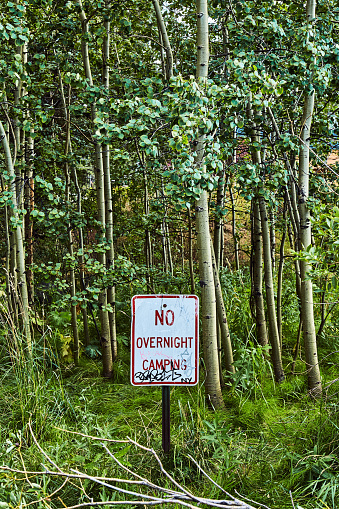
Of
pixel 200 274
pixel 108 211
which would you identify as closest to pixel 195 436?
pixel 200 274

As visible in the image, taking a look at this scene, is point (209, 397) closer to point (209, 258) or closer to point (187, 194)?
point (209, 258)

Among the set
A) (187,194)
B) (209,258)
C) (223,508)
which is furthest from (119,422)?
(223,508)

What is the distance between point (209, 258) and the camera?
3199 mm

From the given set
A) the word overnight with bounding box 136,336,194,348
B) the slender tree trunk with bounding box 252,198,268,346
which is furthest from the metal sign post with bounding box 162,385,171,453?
the slender tree trunk with bounding box 252,198,268,346

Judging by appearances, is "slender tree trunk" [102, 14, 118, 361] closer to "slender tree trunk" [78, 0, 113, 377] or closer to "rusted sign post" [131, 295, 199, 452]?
"slender tree trunk" [78, 0, 113, 377]

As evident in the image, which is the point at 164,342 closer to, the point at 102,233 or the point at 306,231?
the point at 306,231

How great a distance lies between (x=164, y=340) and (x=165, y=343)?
0.02 metres

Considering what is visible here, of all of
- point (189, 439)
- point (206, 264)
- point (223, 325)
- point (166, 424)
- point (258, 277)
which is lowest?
point (189, 439)

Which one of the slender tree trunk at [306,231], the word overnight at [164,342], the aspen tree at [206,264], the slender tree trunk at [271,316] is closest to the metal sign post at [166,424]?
the word overnight at [164,342]

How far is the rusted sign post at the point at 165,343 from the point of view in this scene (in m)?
2.46

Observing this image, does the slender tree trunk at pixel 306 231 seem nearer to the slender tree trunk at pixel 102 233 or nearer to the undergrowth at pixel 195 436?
the undergrowth at pixel 195 436

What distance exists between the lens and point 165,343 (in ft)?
8.20

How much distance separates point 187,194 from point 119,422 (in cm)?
207

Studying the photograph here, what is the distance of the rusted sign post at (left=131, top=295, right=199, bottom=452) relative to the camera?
2.46 meters
